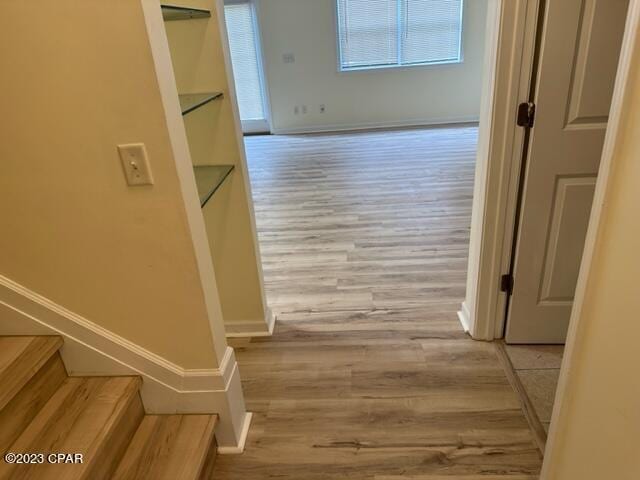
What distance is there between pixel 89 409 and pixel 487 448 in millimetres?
1398

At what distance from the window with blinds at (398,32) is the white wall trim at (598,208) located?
249 inches

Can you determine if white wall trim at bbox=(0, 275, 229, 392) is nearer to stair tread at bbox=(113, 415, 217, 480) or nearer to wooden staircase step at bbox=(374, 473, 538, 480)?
stair tread at bbox=(113, 415, 217, 480)

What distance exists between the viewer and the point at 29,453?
130 centimetres

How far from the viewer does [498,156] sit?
5.95 ft

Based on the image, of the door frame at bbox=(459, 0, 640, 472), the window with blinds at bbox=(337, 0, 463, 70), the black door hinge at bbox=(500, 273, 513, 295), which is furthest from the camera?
the window with blinds at bbox=(337, 0, 463, 70)

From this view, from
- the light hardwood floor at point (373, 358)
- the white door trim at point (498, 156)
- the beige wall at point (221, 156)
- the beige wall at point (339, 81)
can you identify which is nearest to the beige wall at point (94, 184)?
the light hardwood floor at point (373, 358)

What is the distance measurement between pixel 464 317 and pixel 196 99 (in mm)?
1666

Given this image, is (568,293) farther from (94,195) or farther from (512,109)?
(94,195)

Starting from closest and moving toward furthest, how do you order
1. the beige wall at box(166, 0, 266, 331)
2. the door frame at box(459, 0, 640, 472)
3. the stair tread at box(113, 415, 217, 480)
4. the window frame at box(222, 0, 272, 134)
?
the door frame at box(459, 0, 640, 472), the stair tread at box(113, 415, 217, 480), the beige wall at box(166, 0, 266, 331), the window frame at box(222, 0, 272, 134)

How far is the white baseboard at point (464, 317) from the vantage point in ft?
7.40

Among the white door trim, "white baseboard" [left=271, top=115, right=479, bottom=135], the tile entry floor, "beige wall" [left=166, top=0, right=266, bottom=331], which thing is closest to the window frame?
"white baseboard" [left=271, top=115, right=479, bottom=135]

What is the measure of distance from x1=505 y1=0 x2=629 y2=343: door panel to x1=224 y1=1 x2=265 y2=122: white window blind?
18.5 ft

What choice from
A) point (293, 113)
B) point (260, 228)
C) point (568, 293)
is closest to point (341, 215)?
point (260, 228)

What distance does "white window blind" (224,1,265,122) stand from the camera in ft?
22.0
